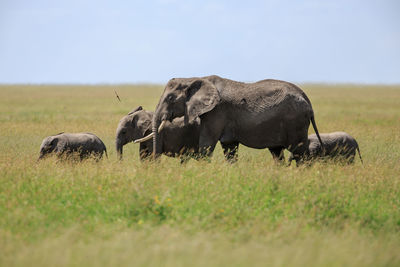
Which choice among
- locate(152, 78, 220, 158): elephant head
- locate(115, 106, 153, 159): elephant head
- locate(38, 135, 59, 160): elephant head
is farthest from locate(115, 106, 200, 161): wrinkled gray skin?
locate(38, 135, 59, 160): elephant head

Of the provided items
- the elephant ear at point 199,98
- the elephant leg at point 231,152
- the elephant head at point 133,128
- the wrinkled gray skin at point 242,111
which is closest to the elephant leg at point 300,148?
the wrinkled gray skin at point 242,111

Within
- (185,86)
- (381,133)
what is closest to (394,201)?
(185,86)

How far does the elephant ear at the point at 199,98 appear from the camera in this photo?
472 inches

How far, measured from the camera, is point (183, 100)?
40.5 feet

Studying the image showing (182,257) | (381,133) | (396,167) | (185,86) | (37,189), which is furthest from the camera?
(381,133)

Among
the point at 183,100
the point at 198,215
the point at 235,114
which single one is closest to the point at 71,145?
the point at 183,100

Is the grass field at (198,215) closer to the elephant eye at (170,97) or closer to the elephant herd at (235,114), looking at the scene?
the elephant herd at (235,114)

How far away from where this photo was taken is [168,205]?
26.8 ft

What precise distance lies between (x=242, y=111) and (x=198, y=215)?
4.56 meters

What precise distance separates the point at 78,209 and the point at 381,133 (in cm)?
1533

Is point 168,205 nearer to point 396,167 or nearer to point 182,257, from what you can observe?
point 182,257

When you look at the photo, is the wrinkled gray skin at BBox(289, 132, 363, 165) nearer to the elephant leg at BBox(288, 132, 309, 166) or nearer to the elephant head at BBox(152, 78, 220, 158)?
the elephant leg at BBox(288, 132, 309, 166)

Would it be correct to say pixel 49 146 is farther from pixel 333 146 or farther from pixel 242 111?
pixel 333 146

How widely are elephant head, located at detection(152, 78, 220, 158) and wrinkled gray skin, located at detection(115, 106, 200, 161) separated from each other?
1.79ft
